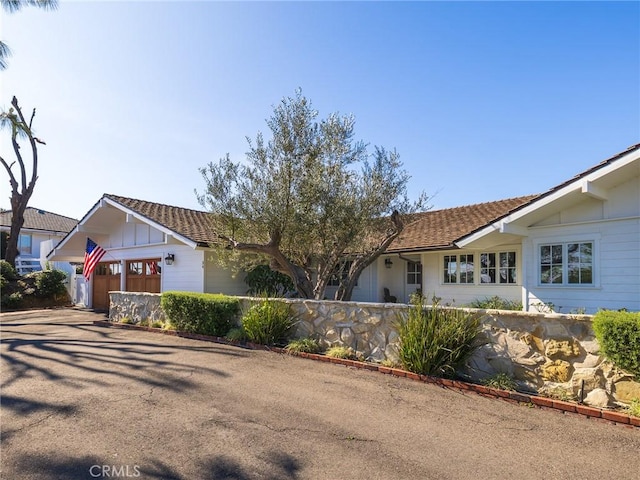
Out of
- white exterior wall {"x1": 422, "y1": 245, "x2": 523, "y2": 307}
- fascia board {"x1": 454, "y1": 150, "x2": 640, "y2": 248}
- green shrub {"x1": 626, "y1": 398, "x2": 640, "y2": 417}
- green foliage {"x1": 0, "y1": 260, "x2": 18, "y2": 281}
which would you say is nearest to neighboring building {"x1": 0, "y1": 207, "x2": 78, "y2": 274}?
green foliage {"x1": 0, "y1": 260, "x2": 18, "y2": 281}

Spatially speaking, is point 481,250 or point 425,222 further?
point 425,222

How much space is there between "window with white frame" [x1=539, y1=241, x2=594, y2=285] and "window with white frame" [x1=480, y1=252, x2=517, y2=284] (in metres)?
1.94

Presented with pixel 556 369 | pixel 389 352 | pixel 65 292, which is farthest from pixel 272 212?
pixel 65 292

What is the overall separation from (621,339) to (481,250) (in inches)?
321

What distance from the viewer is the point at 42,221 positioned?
33.4 meters

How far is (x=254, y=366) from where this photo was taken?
6.90 m

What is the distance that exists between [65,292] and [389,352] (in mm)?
20089

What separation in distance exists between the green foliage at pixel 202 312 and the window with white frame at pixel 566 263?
309 inches

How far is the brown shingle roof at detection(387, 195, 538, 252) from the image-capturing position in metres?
13.0

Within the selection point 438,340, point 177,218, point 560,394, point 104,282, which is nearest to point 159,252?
point 177,218

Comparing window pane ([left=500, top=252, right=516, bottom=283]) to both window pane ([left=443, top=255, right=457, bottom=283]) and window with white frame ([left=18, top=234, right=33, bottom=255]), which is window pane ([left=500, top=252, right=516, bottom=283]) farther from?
window with white frame ([left=18, top=234, right=33, bottom=255])

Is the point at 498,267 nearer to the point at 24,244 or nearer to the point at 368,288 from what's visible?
the point at 368,288

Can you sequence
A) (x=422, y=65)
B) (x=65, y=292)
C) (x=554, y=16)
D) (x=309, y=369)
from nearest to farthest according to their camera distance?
(x=309, y=369) < (x=554, y=16) < (x=422, y=65) < (x=65, y=292)

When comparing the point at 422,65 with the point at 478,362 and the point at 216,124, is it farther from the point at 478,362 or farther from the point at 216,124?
the point at 478,362
